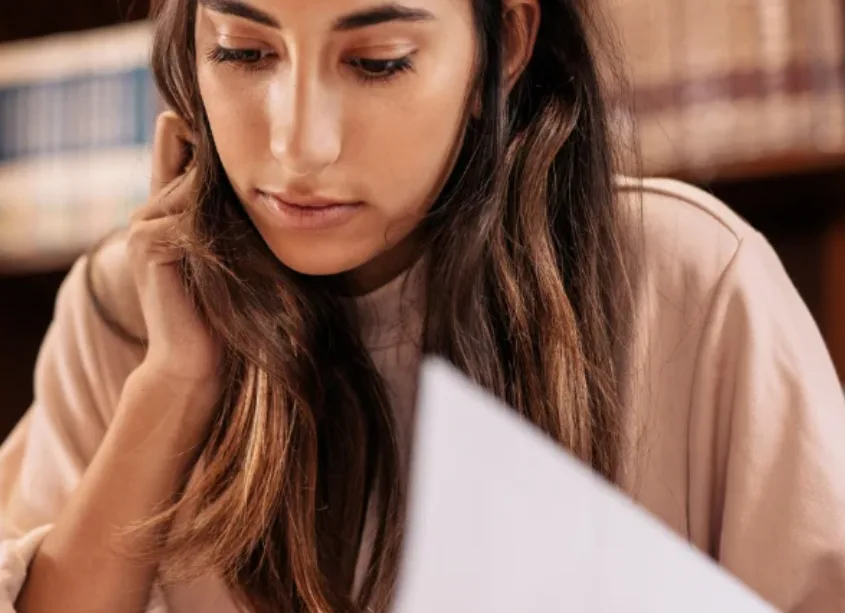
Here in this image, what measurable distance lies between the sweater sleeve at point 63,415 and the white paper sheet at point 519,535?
573 mm

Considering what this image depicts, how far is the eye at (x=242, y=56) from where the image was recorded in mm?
807

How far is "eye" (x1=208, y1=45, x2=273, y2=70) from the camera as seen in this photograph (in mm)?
807

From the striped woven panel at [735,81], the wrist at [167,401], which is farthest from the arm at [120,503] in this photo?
the striped woven panel at [735,81]

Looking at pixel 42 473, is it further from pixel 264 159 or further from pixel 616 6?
pixel 616 6

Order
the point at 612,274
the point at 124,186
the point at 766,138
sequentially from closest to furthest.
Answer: the point at 612,274
the point at 766,138
the point at 124,186

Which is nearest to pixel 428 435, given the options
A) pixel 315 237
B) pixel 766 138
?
pixel 315 237

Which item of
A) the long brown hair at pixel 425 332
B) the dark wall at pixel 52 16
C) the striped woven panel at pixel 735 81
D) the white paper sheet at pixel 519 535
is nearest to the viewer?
the white paper sheet at pixel 519 535

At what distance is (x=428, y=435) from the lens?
516mm

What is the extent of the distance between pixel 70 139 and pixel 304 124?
3.32ft

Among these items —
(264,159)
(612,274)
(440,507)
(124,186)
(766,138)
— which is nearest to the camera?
(440,507)

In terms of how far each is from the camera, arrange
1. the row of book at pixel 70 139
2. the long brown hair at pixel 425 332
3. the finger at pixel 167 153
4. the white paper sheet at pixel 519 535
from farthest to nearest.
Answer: the row of book at pixel 70 139, the finger at pixel 167 153, the long brown hair at pixel 425 332, the white paper sheet at pixel 519 535

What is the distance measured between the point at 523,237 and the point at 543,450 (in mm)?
377

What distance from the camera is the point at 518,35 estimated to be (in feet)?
2.94

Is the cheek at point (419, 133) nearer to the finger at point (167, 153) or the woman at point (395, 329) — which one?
the woman at point (395, 329)
